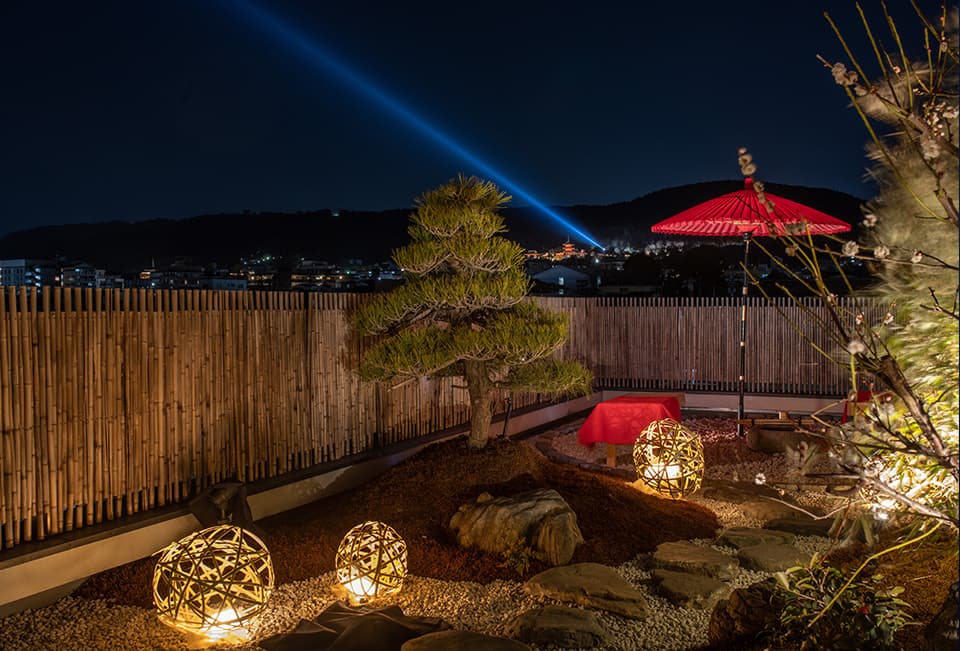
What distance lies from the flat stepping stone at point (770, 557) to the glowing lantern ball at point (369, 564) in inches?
82.6

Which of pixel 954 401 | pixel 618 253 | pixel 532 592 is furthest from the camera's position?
pixel 618 253

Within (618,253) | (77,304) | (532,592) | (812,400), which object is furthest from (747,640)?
(618,253)

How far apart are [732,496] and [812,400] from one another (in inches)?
221

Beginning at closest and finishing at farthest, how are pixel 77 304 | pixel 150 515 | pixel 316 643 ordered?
1. pixel 316 643
2. pixel 77 304
3. pixel 150 515

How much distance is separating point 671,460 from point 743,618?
291cm

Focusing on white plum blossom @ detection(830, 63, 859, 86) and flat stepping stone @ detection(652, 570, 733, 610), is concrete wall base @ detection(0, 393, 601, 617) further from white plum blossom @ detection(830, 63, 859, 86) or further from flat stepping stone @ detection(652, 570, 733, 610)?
white plum blossom @ detection(830, 63, 859, 86)

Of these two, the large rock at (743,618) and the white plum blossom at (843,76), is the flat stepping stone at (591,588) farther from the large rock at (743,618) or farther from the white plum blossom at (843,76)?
the white plum blossom at (843,76)

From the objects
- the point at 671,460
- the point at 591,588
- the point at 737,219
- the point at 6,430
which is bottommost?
the point at 591,588

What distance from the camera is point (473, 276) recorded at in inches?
232

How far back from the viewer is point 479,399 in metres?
6.16

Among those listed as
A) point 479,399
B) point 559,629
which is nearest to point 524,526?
point 559,629

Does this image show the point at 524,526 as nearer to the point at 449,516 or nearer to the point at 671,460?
the point at 449,516

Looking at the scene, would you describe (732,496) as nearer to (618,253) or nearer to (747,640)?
(747,640)

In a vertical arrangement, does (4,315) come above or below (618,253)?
below
